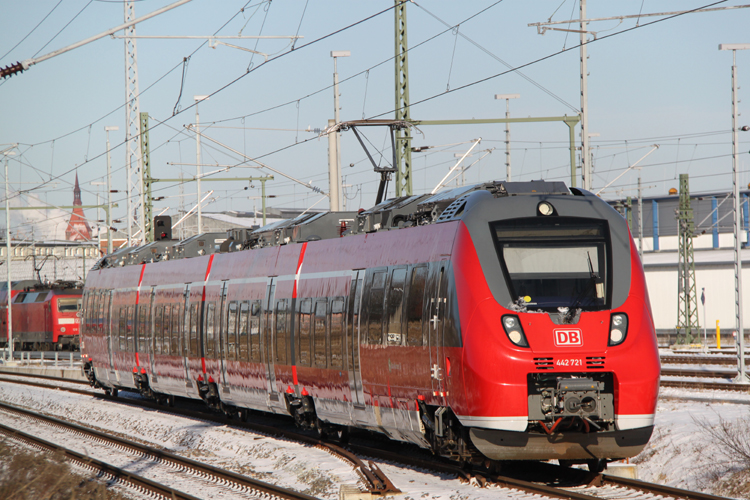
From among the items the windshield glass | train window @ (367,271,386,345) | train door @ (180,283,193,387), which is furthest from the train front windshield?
the windshield glass

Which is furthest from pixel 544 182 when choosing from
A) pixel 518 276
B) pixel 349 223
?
pixel 349 223

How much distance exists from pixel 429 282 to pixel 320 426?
5434mm

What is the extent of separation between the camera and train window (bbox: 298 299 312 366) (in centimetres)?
1603

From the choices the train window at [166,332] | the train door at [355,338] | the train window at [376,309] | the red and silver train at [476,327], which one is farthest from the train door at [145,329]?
the train window at [376,309]

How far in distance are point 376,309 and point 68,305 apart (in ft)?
135

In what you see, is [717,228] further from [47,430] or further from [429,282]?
[429,282]

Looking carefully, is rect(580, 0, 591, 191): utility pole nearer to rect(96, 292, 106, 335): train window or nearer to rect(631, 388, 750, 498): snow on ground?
rect(631, 388, 750, 498): snow on ground

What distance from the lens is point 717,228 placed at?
67.9 meters

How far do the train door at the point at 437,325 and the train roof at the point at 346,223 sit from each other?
802mm

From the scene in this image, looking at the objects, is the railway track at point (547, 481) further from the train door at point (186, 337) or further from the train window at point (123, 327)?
the train window at point (123, 327)

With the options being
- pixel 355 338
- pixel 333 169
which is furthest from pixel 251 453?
pixel 333 169

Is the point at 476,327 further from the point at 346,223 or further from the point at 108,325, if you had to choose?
the point at 108,325

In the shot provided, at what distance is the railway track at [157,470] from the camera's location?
12703 millimetres

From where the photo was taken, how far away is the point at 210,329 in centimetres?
2067
